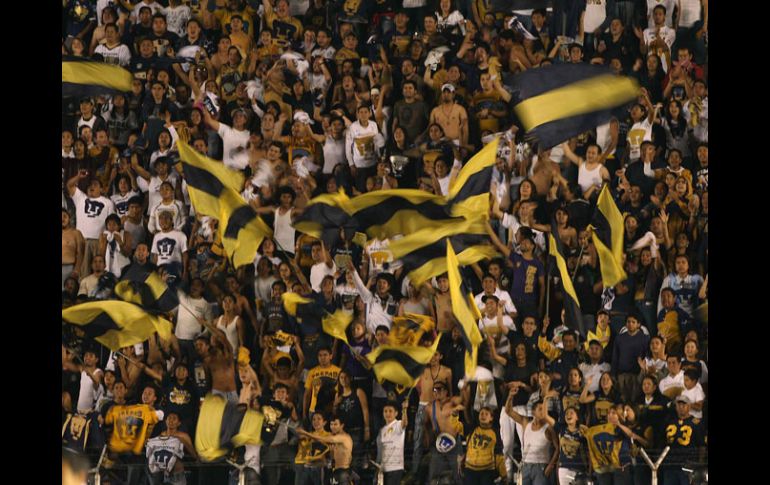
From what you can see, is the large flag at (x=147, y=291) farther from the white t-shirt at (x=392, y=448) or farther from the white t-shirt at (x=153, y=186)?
the white t-shirt at (x=392, y=448)

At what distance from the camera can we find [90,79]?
5.68m

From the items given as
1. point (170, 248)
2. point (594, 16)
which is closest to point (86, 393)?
point (170, 248)

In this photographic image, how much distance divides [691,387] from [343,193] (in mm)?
2246

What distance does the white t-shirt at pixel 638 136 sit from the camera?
5574 millimetres

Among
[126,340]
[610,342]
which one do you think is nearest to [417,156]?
[610,342]

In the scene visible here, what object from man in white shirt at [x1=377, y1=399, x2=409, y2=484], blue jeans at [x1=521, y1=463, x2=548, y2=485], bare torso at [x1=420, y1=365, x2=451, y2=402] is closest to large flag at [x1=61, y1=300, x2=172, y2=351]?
man in white shirt at [x1=377, y1=399, x2=409, y2=484]

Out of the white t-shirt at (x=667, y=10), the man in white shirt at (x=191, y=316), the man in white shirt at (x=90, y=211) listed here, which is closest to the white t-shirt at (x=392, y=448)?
the man in white shirt at (x=191, y=316)

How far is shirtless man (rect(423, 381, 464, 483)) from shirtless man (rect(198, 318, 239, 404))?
113 centimetres

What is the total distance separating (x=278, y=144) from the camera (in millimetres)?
5629

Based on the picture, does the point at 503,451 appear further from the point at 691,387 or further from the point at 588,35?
the point at 588,35

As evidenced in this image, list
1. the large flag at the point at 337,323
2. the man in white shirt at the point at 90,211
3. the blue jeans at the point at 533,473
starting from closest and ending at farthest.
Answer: the blue jeans at the point at 533,473, the large flag at the point at 337,323, the man in white shirt at the point at 90,211

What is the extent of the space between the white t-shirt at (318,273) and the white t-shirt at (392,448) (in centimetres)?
91

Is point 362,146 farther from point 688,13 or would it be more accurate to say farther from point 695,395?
point 695,395

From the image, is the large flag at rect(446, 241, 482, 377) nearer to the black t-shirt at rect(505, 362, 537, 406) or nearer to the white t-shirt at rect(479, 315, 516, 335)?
the white t-shirt at rect(479, 315, 516, 335)
